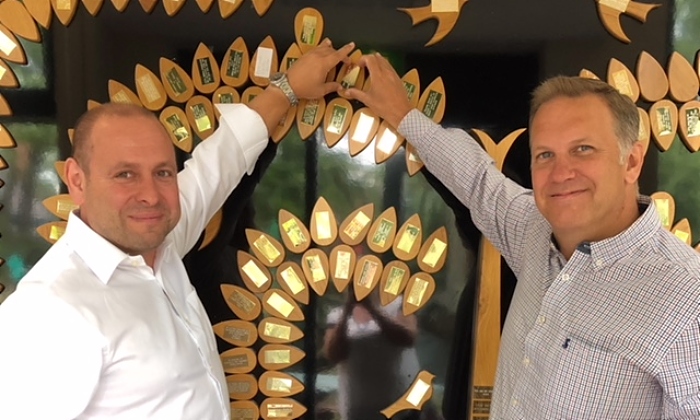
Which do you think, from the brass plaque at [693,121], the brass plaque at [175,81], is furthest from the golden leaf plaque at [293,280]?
the brass plaque at [693,121]

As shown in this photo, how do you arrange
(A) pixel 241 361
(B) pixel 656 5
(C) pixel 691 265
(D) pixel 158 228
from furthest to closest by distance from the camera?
(A) pixel 241 361 < (B) pixel 656 5 < (D) pixel 158 228 < (C) pixel 691 265

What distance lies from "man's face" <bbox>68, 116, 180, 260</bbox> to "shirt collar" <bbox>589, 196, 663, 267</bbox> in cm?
85

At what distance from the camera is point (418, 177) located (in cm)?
151

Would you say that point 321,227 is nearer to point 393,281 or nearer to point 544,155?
point 393,281

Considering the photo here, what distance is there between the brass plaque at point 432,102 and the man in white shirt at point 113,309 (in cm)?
64

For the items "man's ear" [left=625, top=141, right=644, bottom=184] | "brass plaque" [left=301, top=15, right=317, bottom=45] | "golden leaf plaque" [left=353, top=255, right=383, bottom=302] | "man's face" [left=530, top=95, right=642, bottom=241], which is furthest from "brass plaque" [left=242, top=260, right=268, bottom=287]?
"man's ear" [left=625, top=141, right=644, bottom=184]

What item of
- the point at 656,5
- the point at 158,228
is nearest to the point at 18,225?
the point at 158,228

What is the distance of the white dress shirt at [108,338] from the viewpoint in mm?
1050

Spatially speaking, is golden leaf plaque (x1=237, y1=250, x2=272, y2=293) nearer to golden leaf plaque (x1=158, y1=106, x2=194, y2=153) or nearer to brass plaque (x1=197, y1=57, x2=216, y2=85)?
golden leaf plaque (x1=158, y1=106, x2=194, y2=153)

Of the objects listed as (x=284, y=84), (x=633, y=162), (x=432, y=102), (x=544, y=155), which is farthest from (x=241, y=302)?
→ (x=633, y=162)

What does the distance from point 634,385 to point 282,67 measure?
105 centimetres

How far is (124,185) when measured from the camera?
1166 mm

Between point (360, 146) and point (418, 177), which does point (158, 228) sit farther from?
point (418, 177)

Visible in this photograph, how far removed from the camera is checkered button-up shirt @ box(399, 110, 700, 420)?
101 cm
